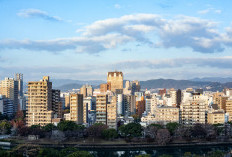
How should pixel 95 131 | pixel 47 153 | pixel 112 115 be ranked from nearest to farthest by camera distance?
1. pixel 47 153
2. pixel 95 131
3. pixel 112 115

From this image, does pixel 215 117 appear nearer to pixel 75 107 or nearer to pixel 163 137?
pixel 163 137

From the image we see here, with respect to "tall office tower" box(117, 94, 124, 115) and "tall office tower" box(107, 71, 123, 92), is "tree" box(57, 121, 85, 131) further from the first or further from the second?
"tall office tower" box(107, 71, 123, 92)

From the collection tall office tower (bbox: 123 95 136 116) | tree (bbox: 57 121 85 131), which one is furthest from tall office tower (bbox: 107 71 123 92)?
tree (bbox: 57 121 85 131)

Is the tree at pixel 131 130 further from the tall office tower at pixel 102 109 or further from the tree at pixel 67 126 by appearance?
the tall office tower at pixel 102 109

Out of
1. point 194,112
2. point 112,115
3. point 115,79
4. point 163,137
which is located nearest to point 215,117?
point 194,112

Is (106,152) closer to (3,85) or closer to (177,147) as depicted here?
(177,147)

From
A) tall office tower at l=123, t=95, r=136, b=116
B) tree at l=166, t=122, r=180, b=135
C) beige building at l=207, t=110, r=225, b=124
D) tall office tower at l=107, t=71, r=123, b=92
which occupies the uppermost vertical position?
tall office tower at l=107, t=71, r=123, b=92

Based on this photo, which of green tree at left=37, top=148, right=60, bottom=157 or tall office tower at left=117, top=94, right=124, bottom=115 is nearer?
green tree at left=37, top=148, right=60, bottom=157
